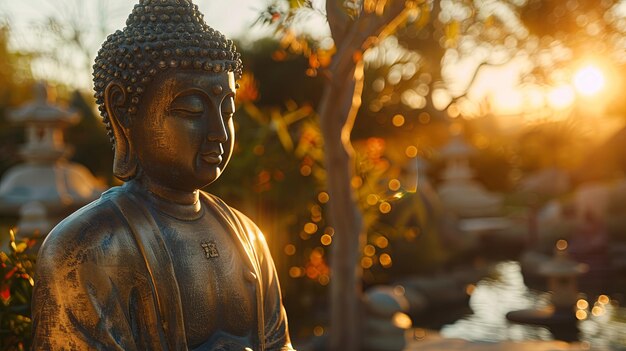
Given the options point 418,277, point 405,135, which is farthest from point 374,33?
point 405,135

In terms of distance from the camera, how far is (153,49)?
8.02ft

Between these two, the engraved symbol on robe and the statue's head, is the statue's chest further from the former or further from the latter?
the statue's head

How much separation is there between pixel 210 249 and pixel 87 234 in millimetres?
454

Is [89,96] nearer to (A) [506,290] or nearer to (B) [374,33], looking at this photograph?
(A) [506,290]

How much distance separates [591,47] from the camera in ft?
43.1

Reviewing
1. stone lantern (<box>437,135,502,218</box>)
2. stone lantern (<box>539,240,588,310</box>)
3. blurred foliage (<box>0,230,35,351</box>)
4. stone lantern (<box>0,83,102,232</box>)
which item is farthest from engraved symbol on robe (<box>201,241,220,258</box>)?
stone lantern (<box>437,135,502,218</box>)

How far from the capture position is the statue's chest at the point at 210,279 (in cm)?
247

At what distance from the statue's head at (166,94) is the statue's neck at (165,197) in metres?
0.03

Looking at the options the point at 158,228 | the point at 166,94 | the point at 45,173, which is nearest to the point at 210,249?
the point at 158,228

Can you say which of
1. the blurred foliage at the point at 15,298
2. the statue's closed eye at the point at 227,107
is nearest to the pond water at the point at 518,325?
the blurred foliage at the point at 15,298

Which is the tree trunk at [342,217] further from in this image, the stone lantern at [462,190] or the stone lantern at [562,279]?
the stone lantern at [462,190]

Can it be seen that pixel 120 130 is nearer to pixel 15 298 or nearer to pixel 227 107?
pixel 227 107

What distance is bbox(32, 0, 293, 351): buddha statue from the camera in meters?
2.26

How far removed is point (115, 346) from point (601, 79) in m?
14.0
